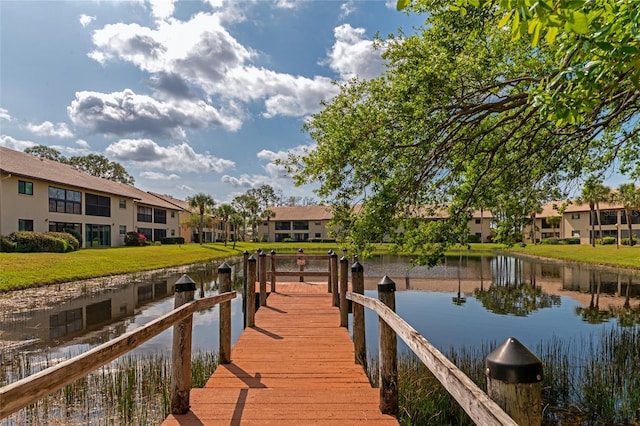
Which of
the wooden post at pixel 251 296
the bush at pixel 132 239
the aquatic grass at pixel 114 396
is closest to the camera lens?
the aquatic grass at pixel 114 396

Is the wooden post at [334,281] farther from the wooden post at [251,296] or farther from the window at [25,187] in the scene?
the window at [25,187]

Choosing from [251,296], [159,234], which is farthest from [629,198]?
[159,234]

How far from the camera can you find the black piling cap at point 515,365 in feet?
5.66

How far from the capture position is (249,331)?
7.84 m

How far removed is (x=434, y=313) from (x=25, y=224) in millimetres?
31899

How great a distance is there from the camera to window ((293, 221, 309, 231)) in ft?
254

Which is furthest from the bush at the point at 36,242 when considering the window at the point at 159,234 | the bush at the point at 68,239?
the window at the point at 159,234

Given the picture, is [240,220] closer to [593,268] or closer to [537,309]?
[593,268]

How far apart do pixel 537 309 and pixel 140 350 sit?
13.9 metres

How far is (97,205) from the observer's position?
1585 inches

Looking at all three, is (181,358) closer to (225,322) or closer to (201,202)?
(225,322)

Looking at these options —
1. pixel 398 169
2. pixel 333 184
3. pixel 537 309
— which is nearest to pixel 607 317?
pixel 537 309

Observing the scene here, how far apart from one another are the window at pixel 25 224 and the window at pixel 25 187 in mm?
2177

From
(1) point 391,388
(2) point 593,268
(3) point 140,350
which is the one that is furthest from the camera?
(2) point 593,268
